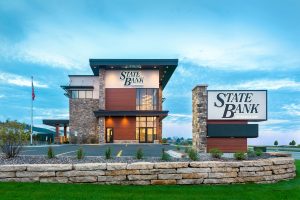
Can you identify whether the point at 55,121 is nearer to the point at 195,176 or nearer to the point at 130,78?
the point at 130,78

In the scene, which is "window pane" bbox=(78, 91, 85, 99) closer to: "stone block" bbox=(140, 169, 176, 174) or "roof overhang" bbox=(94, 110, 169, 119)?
"roof overhang" bbox=(94, 110, 169, 119)

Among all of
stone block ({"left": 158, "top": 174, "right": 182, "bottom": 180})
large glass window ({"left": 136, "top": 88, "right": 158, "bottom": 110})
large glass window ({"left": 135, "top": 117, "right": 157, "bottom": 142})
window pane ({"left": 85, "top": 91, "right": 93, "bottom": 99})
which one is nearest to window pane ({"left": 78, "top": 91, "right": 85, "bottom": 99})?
window pane ({"left": 85, "top": 91, "right": 93, "bottom": 99})

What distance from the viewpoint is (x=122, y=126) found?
47406mm

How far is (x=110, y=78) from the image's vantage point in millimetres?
48125

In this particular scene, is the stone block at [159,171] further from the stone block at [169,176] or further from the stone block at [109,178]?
the stone block at [109,178]

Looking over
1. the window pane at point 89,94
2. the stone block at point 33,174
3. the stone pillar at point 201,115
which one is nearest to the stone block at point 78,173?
the stone block at point 33,174

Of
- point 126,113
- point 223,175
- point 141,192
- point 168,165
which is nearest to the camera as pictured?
point 141,192

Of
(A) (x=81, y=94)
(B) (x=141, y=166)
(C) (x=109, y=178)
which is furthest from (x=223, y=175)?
(A) (x=81, y=94)

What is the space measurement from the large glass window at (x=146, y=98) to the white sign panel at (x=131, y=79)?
0.81 metres

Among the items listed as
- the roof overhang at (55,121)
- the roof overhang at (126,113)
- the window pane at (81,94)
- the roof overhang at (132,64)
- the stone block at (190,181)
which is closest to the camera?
the stone block at (190,181)

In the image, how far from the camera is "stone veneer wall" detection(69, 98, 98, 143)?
157 feet

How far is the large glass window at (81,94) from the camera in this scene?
161ft

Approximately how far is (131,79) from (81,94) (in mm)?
8630

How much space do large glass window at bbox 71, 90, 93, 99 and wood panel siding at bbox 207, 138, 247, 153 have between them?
32862mm
